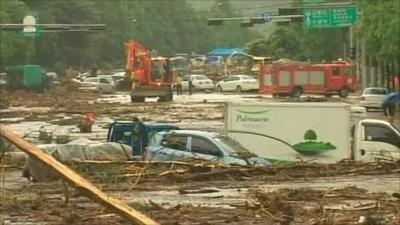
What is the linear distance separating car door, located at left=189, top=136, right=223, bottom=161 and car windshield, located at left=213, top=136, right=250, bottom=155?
0.21 metres

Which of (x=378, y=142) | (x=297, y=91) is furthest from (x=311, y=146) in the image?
(x=297, y=91)

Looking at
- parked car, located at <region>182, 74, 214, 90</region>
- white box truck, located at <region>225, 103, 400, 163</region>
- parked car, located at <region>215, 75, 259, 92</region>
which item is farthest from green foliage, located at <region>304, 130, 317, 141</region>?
parked car, located at <region>182, 74, 214, 90</region>

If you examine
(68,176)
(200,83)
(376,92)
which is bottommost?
(200,83)

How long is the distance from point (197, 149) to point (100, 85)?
226ft

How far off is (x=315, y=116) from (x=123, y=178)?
6.89 metres

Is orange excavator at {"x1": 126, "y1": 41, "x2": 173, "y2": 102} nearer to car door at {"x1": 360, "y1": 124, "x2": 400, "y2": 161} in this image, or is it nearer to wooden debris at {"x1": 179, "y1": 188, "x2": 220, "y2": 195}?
car door at {"x1": 360, "y1": 124, "x2": 400, "y2": 161}

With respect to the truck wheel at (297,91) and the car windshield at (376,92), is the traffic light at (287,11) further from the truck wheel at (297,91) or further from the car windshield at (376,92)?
the car windshield at (376,92)

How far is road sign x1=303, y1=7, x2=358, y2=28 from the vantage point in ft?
202

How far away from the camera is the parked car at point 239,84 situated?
92.4 metres

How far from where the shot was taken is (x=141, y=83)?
2921 inches

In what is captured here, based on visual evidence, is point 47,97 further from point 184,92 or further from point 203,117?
point 203,117

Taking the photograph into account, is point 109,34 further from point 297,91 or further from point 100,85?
point 297,91

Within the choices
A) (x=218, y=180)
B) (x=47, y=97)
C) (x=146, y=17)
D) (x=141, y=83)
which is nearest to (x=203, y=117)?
(x=141, y=83)

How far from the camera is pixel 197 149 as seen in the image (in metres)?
26.9
